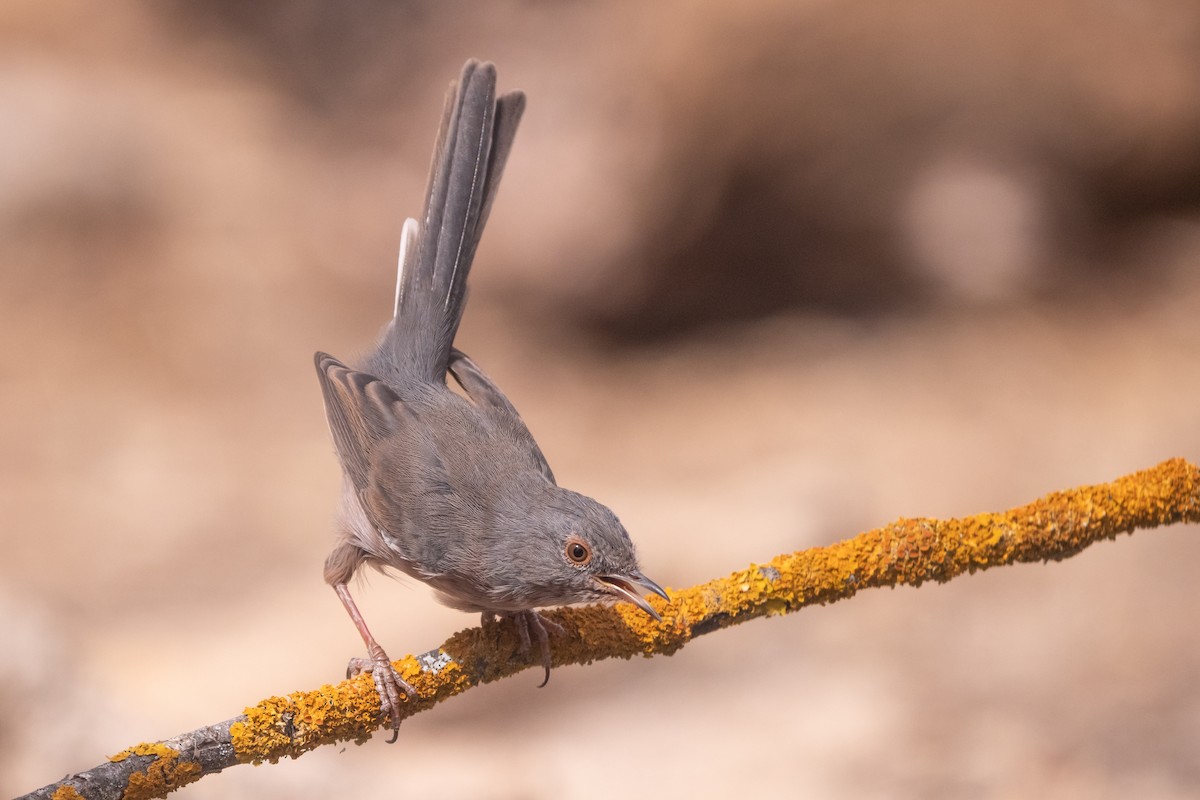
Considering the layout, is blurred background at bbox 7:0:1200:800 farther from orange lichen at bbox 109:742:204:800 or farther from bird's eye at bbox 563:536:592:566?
orange lichen at bbox 109:742:204:800

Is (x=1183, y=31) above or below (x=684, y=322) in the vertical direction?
above

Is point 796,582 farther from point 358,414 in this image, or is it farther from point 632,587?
point 358,414

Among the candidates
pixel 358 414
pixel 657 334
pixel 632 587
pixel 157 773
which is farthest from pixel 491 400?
pixel 657 334

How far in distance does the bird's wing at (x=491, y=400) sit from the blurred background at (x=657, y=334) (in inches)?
102

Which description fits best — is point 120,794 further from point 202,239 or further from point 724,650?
point 202,239

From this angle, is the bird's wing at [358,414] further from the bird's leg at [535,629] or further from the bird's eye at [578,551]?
the bird's eye at [578,551]

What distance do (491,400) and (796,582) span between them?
52.4 inches

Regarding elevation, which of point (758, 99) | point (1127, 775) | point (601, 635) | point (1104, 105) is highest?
point (758, 99)

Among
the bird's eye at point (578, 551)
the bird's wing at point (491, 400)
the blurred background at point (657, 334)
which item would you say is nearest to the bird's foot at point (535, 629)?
the bird's eye at point (578, 551)

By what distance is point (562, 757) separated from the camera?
21.1ft

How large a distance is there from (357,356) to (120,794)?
2.09 metres

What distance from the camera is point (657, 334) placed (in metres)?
9.02

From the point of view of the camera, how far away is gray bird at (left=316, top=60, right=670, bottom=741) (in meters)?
3.39

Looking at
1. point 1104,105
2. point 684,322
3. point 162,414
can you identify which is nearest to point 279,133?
point 162,414
